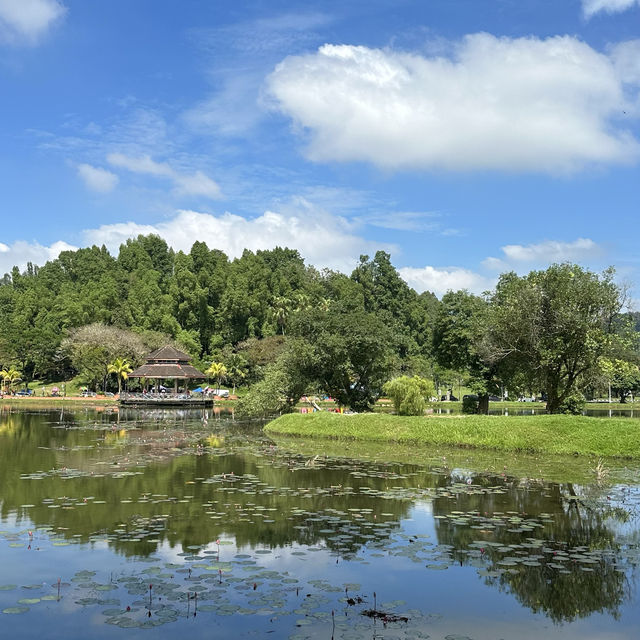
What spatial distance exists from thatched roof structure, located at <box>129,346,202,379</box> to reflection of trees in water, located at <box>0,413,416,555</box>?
45914mm

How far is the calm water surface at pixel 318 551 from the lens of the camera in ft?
29.6

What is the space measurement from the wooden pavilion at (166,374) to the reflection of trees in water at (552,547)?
56731mm

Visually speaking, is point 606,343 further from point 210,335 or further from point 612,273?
point 210,335

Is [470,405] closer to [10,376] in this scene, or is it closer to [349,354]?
[349,354]

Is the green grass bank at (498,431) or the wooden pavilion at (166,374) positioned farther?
the wooden pavilion at (166,374)

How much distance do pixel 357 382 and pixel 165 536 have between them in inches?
1261

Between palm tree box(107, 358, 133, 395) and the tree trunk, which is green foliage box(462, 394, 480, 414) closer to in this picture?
the tree trunk

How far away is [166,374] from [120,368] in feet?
31.7

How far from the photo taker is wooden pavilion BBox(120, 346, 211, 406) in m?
71.1

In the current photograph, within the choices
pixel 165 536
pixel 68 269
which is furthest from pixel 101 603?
pixel 68 269

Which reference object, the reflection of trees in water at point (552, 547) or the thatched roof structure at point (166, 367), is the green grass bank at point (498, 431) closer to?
the reflection of trees in water at point (552, 547)

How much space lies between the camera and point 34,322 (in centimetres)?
10438

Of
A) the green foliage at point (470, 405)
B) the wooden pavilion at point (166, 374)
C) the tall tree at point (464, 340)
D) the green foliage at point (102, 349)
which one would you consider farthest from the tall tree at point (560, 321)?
the green foliage at point (102, 349)

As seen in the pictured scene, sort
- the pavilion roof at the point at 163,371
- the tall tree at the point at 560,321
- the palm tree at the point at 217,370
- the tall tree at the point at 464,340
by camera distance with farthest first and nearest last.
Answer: the palm tree at the point at 217,370 < the pavilion roof at the point at 163,371 < the tall tree at the point at 464,340 < the tall tree at the point at 560,321
